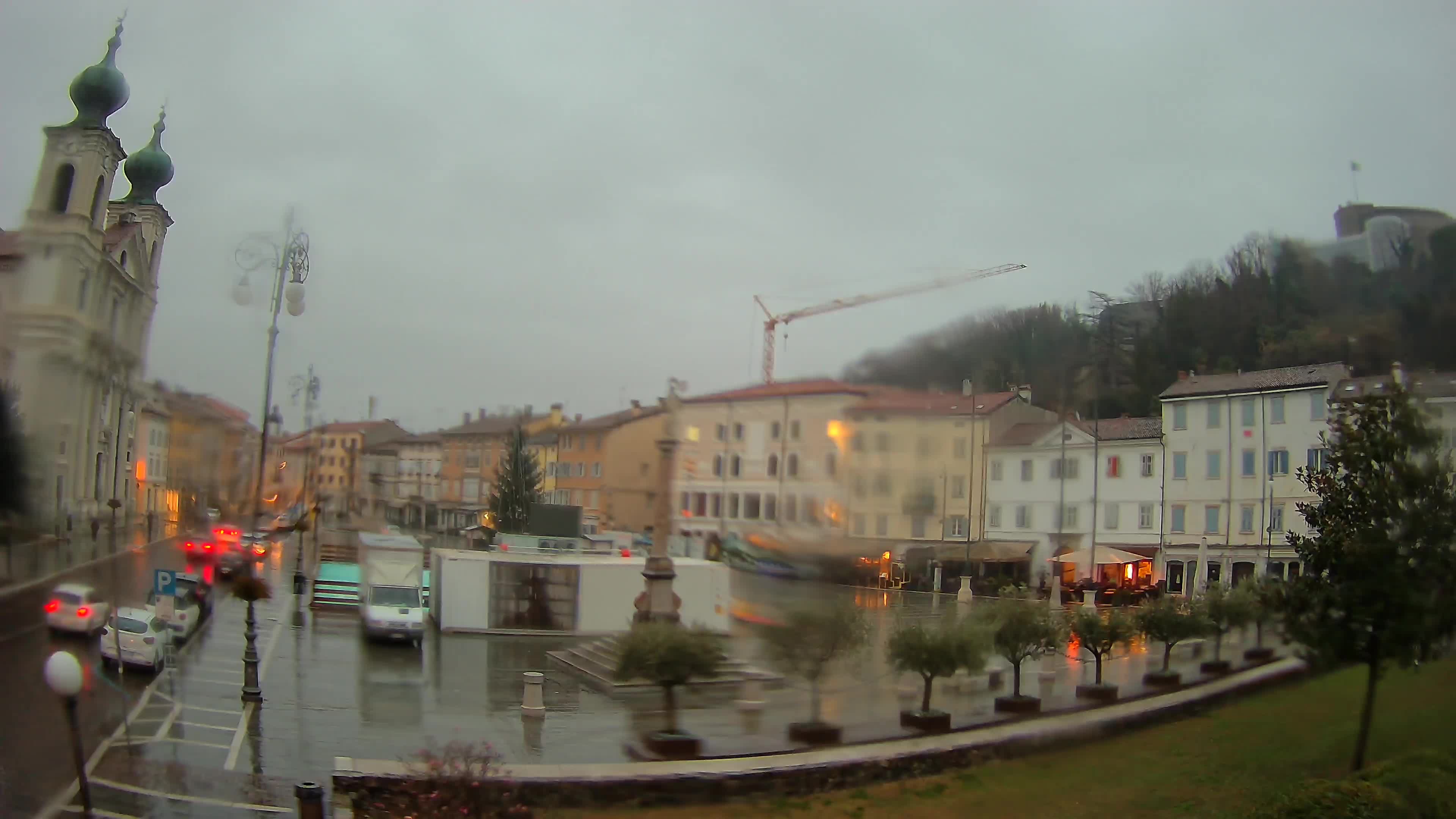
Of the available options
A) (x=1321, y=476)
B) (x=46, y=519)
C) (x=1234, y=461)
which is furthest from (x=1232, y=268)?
(x=46, y=519)

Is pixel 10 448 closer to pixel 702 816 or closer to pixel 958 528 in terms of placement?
pixel 702 816

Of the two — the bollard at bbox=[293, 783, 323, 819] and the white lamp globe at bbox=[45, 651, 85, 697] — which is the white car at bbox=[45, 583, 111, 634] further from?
the bollard at bbox=[293, 783, 323, 819]

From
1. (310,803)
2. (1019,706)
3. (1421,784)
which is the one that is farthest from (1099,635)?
(310,803)

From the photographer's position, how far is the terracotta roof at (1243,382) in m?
19.4

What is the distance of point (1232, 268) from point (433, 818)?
64.0 feet

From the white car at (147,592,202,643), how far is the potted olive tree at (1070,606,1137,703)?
566 inches

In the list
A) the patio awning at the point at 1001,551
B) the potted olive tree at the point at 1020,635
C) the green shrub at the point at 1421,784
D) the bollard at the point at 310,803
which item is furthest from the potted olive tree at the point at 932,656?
the bollard at the point at 310,803

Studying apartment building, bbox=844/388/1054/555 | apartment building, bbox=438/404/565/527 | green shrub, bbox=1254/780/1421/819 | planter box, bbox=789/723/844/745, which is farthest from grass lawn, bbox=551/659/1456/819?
apartment building, bbox=438/404/565/527

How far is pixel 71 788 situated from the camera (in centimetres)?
809

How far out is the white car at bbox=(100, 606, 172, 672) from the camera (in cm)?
1291

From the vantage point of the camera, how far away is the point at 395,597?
65.7ft

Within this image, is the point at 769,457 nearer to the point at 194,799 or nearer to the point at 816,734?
the point at 816,734

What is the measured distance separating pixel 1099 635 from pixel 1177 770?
3.66 m

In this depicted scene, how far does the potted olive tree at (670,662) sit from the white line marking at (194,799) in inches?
167
